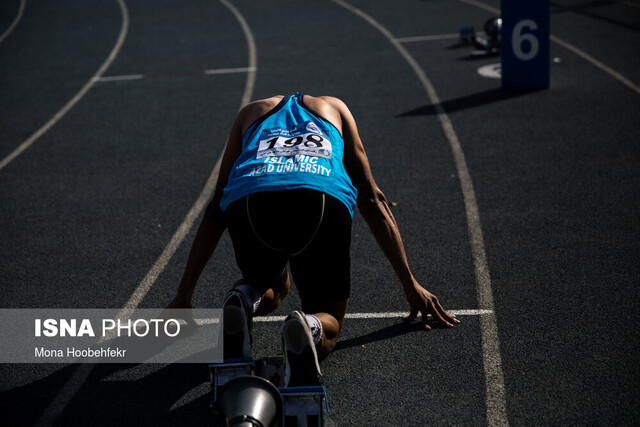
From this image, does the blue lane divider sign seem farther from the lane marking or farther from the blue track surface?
the lane marking

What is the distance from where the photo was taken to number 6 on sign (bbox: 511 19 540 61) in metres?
9.12

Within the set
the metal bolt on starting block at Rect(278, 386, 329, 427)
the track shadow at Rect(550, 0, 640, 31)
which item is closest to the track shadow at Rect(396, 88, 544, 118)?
the track shadow at Rect(550, 0, 640, 31)

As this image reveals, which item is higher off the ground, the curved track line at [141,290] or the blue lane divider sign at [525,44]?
the blue lane divider sign at [525,44]

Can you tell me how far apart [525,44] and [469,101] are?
3.90 ft

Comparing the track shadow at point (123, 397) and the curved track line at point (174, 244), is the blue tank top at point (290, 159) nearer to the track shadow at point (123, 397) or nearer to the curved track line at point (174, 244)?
the track shadow at point (123, 397)

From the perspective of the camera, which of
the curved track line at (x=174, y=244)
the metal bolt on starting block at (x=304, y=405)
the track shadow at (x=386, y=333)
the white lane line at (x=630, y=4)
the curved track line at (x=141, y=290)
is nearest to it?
the metal bolt on starting block at (x=304, y=405)

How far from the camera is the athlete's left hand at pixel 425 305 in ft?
12.2

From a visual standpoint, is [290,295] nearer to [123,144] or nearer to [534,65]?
[123,144]

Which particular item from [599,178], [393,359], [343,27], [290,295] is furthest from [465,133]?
[343,27]

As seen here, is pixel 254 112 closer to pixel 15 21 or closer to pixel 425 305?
pixel 425 305

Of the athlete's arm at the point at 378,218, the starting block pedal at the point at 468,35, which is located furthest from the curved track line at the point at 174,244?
the starting block pedal at the point at 468,35

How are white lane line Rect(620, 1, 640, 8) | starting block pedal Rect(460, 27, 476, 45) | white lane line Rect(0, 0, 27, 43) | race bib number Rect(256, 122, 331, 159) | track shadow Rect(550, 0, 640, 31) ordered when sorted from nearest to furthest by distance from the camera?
1. race bib number Rect(256, 122, 331, 159)
2. starting block pedal Rect(460, 27, 476, 45)
3. track shadow Rect(550, 0, 640, 31)
4. white lane line Rect(620, 1, 640, 8)
5. white lane line Rect(0, 0, 27, 43)

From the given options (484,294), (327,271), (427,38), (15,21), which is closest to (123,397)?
(327,271)

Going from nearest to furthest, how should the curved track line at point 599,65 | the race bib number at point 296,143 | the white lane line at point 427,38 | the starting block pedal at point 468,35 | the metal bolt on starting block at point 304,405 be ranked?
the metal bolt on starting block at point 304,405 < the race bib number at point 296,143 < the curved track line at point 599,65 < the starting block pedal at point 468,35 < the white lane line at point 427,38
